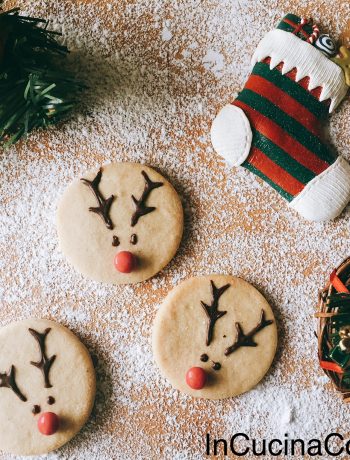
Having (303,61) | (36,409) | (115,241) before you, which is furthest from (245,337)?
(303,61)

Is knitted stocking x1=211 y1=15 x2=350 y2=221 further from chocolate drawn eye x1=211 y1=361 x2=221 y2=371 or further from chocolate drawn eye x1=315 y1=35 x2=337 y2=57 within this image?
chocolate drawn eye x1=211 y1=361 x2=221 y2=371

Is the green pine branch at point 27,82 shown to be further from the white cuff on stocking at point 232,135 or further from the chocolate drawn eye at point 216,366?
the chocolate drawn eye at point 216,366

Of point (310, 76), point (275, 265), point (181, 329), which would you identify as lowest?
point (181, 329)

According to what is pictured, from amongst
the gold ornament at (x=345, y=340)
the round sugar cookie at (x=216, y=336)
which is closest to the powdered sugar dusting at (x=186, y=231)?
the round sugar cookie at (x=216, y=336)

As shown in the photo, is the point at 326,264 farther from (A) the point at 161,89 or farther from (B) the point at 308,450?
(A) the point at 161,89

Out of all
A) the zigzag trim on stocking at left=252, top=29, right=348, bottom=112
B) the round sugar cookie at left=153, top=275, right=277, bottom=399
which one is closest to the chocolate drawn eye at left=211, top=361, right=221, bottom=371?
the round sugar cookie at left=153, top=275, right=277, bottom=399

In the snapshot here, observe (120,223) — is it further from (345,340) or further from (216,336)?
(345,340)

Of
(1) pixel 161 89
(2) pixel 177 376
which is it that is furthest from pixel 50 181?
(2) pixel 177 376
